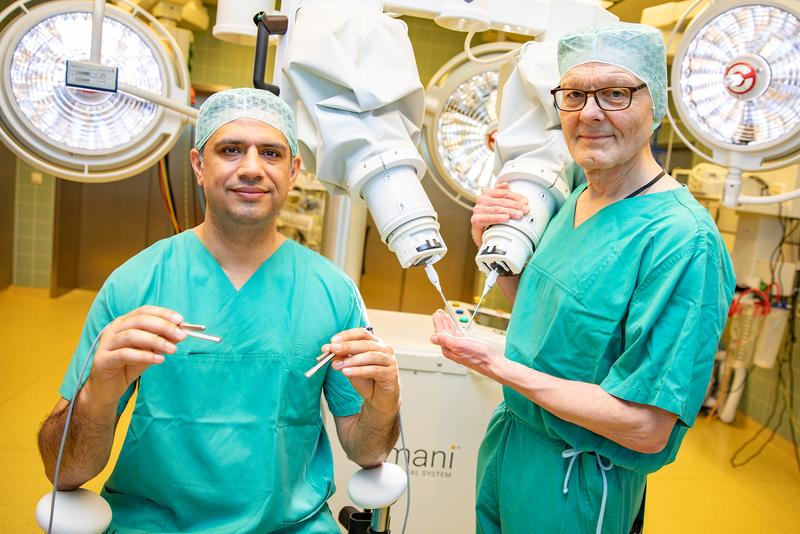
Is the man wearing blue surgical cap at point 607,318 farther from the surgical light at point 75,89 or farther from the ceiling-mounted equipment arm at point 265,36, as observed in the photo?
the surgical light at point 75,89

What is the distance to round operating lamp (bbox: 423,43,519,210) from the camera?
6.04 feet

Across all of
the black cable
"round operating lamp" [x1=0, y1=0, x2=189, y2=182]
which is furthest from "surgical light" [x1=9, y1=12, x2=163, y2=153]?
the black cable

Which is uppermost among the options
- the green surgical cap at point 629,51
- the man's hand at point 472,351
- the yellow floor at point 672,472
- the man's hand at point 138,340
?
the green surgical cap at point 629,51

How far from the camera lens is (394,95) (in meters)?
1.28

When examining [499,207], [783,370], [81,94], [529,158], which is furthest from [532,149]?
[783,370]

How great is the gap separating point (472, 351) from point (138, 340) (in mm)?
592

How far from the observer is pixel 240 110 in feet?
4.30

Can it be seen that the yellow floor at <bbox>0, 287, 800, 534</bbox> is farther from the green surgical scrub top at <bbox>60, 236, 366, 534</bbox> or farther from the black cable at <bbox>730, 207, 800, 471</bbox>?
the green surgical scrub top at <bbox>60, 236, 366, 534</bbox>

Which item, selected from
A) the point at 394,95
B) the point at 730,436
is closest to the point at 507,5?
the point at 394,95

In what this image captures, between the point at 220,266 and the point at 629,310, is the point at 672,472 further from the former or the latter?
the point at 220,266

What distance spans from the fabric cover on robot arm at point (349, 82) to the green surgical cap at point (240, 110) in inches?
2.1

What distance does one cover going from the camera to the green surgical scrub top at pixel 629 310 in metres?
1.16

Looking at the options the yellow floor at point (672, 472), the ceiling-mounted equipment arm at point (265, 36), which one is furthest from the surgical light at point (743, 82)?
the yellow floor at point (672, 472)

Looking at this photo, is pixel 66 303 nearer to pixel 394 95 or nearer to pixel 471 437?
pixel 471 437
